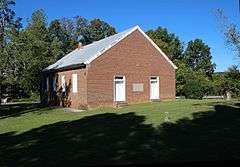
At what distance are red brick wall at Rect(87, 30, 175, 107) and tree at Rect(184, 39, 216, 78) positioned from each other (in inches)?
2231

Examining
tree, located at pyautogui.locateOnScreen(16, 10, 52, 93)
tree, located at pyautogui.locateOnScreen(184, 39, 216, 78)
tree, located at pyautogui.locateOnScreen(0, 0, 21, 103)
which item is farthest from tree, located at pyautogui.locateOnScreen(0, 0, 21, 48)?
tree, located at pyautogui.locateOnScreen(184, 39, 216, 78)

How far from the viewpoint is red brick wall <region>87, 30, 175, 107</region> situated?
30891 mm

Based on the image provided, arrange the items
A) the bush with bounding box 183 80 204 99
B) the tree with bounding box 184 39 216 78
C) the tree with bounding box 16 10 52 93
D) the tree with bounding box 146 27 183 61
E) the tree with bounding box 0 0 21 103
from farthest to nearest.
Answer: the tree with bounding box 184 39 216 78 → the tree with bounding box 146 27 183 61 → the tree with bounding box 16 10 52 93 → the bush with bounding box 183 80 204 99 → the tree with bounding box 0 0 21 103

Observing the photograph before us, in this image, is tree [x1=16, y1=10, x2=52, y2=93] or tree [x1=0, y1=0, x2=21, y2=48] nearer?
tree [x1=0, y1=0, x2=21, y2=48]

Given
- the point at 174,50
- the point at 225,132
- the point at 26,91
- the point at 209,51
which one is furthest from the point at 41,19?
the point at 225,132

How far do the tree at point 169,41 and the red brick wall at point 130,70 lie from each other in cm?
3051

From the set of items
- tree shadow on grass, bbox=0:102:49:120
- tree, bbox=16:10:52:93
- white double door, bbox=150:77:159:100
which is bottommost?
tree shadow on grass, bbox=0:102:49:120

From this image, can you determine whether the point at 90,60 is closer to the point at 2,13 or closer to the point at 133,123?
the point at 2,13

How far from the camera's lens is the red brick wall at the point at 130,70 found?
30.9 m

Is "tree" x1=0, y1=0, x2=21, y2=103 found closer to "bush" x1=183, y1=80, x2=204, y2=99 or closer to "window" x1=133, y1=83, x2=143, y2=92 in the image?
"window" x1=133, y1=83, x2=143, y2=92

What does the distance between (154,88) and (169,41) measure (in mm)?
42131

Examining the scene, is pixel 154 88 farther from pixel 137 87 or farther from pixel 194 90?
pixel 194 90

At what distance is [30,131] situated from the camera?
17.2 meters

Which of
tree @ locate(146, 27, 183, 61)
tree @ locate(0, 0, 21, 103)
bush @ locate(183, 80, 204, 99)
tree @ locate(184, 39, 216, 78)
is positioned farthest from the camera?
tree @ locate(184, 39, 216, 78)
